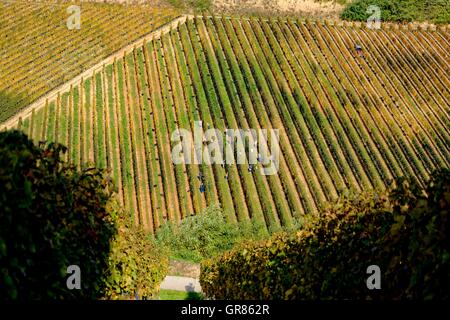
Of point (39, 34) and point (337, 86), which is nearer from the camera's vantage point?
point (337, 86)

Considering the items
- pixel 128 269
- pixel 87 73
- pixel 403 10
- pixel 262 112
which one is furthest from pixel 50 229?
pixel 403 10

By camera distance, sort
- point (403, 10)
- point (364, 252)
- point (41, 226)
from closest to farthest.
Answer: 1. point (41, 226)
2. point (364, 252)
3. point (403, 10)

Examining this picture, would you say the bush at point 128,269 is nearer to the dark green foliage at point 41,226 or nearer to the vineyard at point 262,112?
the dark green foliage at point 41,226

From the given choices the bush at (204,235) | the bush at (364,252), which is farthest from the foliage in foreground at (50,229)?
the bush at (204,235)

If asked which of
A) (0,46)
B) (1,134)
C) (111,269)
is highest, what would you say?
(0,46)

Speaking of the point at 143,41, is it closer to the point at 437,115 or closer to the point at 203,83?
the point at 203,83

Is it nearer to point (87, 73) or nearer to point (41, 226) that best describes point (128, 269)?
point (41, 226)

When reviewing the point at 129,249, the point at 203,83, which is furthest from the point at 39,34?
the point at 129,249
